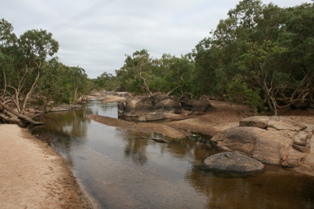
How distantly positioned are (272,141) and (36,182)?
1579cm

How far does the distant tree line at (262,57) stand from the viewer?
79.8 feet

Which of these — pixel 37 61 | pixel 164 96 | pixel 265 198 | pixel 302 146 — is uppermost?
pixel 37 61

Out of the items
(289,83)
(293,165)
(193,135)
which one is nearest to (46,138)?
(193,135)

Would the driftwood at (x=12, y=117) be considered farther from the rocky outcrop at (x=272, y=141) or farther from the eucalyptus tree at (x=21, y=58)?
the rocky outcrop at (x=272, y=141)

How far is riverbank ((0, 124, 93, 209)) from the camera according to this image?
1027cm

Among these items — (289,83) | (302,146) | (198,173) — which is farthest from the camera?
(289,83)

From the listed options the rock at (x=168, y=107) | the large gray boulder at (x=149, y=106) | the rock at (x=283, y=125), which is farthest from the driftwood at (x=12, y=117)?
the rock at (x=283, y=125)

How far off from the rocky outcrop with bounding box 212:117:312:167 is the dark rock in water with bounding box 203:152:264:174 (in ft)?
5.63

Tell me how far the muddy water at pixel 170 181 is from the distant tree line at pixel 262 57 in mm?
10815

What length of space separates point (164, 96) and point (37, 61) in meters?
23.8

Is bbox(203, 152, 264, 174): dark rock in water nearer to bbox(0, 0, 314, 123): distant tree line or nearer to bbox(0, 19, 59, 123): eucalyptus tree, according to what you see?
bbox(0, 0, 314, 123): distant tree line

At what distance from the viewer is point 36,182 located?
39.8ft

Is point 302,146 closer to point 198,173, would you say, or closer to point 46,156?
point 198,173

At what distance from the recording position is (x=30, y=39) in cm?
3222
